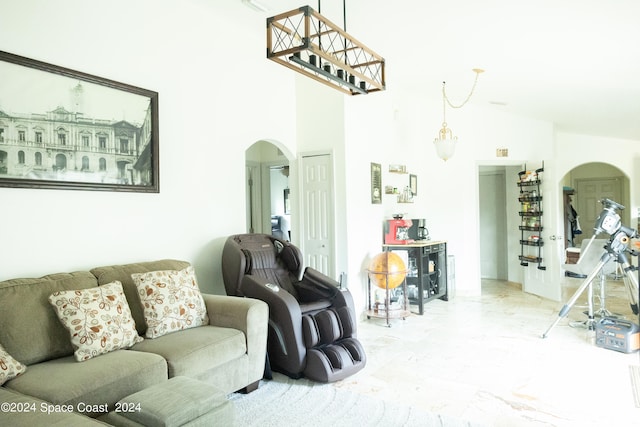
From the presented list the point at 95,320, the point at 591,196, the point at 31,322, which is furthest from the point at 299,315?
the point at 591,196

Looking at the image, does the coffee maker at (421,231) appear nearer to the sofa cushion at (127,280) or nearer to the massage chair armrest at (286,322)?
the massage chair armrest at (286,322)

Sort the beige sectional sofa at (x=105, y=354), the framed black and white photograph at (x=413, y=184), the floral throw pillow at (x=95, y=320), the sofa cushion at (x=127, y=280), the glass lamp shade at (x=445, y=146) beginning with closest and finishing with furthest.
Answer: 1. the beige sectional sofa at (x=105, y=354)
2. the floral throw pillow at (x=95, y=320)
3. the sofa cushion at (x=127, y=280)
4. the glass lamp shade at (x=445, y=146)
5. the framed black and white photograph at (x=413, y=184)

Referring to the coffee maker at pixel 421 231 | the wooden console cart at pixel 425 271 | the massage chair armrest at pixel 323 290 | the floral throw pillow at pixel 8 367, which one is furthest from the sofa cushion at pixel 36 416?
the coffee maker at pixel 421 231

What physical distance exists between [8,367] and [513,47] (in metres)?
4.51

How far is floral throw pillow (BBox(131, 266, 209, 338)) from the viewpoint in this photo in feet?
A: 9.49

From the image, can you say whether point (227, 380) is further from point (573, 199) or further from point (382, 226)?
point (573, 199)

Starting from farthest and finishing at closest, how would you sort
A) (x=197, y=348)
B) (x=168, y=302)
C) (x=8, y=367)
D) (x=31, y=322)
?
(x=168, y=302) < (x=197, y=348) < (x=31, y=322) < (x=8, y=367)

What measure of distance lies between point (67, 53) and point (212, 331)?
2.21 m

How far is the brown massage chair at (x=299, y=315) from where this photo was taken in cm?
329

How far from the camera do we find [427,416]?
2.73 meters

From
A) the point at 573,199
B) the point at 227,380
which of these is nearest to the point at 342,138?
the point at 227,380

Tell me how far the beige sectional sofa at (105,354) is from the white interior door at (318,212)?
6.61ft

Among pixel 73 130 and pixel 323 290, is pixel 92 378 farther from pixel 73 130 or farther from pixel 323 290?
pixel 323 290

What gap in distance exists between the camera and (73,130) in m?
3.00
